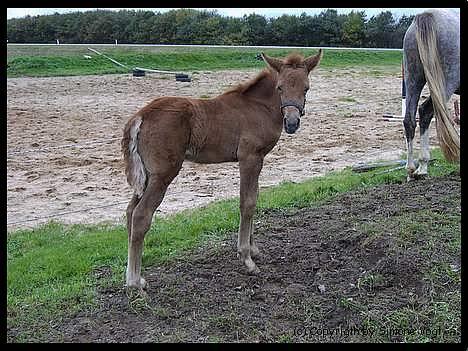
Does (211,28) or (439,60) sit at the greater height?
(211,28)

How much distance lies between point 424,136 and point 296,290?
10.9 ft

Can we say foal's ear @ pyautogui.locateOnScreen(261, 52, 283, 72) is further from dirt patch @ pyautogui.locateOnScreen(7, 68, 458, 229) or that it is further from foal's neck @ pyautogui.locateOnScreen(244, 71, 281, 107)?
dirt patch @ pyautogui.locateOnScreen(7, 68, 458, 229)

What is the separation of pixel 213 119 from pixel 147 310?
1.38 meters

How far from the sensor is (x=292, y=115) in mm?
3764

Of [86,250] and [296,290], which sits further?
[86,250]

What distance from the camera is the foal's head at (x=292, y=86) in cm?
377

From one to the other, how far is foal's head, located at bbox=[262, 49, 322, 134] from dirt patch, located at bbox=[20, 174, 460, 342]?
1.12 meters

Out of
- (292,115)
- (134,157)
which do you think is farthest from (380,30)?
(134,157)

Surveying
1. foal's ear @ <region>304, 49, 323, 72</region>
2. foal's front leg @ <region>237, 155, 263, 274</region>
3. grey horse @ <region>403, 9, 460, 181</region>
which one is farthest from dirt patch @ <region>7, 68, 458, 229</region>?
foal's ear @ <region>304, 49, 323, 72</region>

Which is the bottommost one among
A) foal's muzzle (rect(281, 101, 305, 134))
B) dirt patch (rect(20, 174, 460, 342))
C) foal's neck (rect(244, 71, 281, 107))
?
dirt patch (rect(20, 174, 460, 342))

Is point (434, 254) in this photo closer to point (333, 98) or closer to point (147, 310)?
point (147, 310)

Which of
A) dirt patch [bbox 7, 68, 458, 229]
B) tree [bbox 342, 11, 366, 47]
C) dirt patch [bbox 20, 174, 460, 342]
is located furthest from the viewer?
tree [bbox 342, 11, 366, 47]

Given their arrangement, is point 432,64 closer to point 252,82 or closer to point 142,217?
point 252,82

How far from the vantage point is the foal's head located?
3.77 metres
